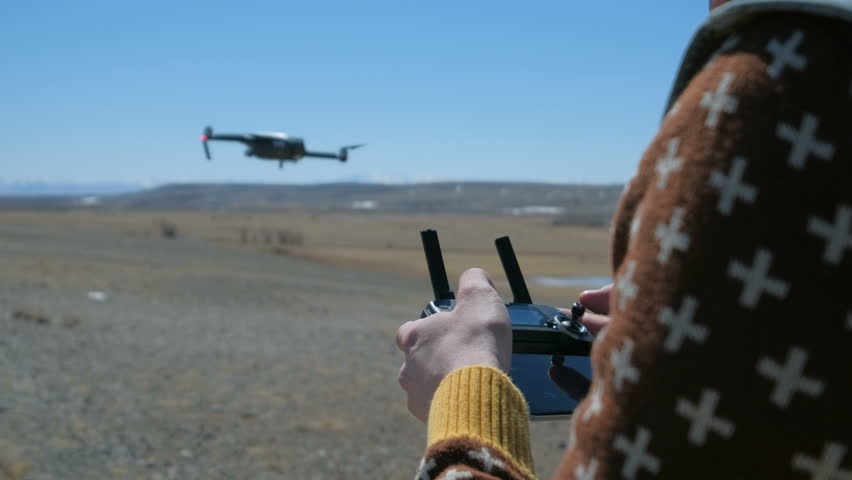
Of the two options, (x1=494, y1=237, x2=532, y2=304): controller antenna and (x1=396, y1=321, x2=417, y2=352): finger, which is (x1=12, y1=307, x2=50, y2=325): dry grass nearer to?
(x1=494, y1=237, x2=532, y2=304): controller antenna

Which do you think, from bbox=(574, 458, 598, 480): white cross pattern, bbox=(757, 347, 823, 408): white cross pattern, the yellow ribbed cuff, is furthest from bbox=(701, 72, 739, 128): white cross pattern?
the yellow ribbed cuff

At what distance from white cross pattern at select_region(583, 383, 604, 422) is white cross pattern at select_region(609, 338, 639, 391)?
31 mm

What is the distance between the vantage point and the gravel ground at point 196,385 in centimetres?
845

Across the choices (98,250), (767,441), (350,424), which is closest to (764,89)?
(767,441)

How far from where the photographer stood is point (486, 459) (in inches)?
49.5

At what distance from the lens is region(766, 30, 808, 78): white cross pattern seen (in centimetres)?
78

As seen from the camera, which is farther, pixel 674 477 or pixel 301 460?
pixel 301 460

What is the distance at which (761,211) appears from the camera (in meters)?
0.78

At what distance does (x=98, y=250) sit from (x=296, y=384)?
74.7 feet

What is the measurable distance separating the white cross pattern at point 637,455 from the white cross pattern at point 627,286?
0.13 meters

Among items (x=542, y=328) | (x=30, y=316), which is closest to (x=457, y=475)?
(x=542, y=328)

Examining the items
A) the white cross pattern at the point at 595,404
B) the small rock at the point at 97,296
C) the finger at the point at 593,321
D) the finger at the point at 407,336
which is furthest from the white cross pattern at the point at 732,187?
the small rock at the point at 97,296

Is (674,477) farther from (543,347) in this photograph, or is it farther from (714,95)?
(543,347)

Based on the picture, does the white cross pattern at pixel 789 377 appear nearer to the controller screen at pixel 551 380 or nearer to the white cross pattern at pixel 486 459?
the white cross pattern at pixel 486 459
